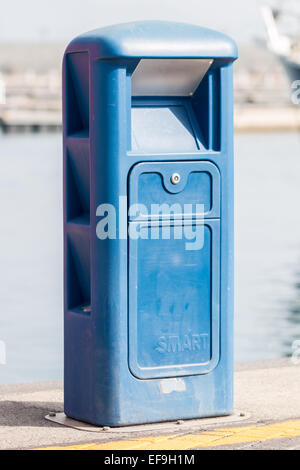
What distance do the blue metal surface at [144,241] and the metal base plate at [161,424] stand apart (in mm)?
34

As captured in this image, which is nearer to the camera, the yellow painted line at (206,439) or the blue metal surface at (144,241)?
the yellow painted line at (206,439)

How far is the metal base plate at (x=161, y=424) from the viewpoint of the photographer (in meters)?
5.17

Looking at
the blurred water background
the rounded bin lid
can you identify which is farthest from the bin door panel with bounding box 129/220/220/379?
the blurred water background

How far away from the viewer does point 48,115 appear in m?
77.4

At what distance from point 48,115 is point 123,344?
72.9m

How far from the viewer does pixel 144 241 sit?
521 centimetres

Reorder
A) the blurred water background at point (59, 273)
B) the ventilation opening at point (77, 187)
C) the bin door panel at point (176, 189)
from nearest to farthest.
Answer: the bin door panel at point (176, 189)
the ventilation opening at point (77, 187)
the blurred water background at point (59, 273)

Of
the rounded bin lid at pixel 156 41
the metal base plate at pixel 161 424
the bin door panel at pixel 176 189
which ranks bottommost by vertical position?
the metal base plate at pixel 161 424

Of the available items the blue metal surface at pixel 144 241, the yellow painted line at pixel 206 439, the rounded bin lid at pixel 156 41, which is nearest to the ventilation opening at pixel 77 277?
the blue metal surface at pixel 144 241

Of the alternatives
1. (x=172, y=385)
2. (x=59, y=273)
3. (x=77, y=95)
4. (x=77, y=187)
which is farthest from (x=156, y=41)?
(x=59, y=273)

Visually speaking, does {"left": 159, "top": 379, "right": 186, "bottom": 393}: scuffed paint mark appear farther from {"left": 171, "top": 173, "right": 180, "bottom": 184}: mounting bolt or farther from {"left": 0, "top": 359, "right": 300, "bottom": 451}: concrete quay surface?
{"left": 171, "top": 173, "right": 180, "bottom": 184}: mounting bolt

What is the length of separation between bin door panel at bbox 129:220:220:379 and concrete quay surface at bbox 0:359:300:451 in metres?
0.27

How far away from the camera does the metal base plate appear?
204 inches

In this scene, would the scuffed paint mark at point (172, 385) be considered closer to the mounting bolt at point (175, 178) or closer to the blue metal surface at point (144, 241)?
the blue metal surface at point (144, 241)
